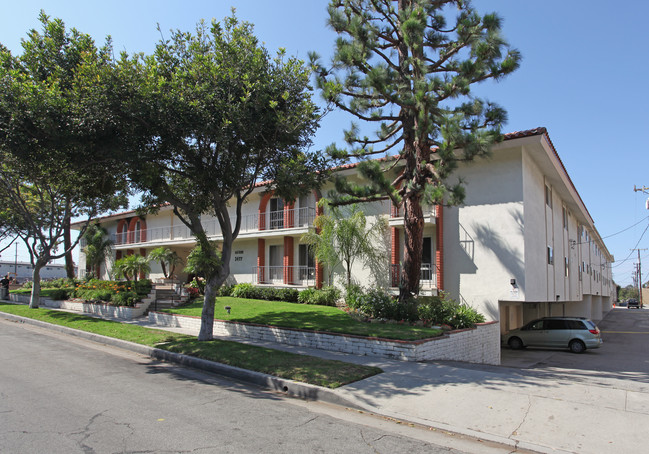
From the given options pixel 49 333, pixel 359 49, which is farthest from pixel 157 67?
pixel 49 333

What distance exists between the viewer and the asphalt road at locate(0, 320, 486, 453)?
492 cm

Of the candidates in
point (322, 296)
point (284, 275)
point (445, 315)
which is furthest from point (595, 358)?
point (284, 275)

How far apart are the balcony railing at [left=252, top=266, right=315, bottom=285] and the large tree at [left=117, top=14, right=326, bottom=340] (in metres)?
9.73

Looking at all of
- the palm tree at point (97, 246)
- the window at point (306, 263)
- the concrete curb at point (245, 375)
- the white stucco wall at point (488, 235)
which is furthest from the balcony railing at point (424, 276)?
the palm tree at point (97, 246)

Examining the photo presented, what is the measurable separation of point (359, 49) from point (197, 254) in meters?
7.91

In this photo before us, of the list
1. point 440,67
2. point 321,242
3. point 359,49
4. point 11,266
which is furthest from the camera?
point 11,266

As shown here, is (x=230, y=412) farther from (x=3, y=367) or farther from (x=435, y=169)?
(x=435, y=169)

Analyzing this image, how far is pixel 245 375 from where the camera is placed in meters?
8.61

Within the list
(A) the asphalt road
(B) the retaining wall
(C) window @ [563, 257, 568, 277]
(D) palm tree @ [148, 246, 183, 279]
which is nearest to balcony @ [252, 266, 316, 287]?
(B) the retaining wall

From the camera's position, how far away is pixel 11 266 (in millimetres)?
88812

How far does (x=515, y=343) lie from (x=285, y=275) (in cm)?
1146

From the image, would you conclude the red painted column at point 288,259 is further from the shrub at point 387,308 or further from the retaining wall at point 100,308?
the shrub at point 387,308

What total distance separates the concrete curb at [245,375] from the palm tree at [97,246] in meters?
23.9

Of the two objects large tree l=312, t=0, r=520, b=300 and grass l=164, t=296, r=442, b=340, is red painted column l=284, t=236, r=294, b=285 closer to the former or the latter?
grass l=164, t=296, r=442, b=340
